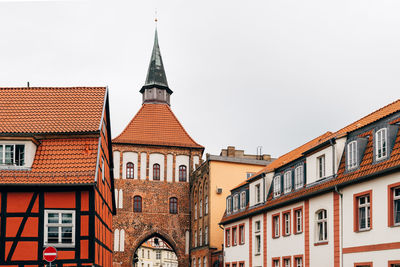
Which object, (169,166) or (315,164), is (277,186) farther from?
(169,166)

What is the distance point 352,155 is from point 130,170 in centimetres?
3599

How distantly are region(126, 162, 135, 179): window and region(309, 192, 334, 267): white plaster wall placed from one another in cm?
3192

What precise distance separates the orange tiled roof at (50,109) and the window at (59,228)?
3.44m

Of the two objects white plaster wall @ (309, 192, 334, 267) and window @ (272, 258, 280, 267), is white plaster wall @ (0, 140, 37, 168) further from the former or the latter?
window @ (272, 258, 280, 267)

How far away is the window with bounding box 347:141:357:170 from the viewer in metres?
22.9

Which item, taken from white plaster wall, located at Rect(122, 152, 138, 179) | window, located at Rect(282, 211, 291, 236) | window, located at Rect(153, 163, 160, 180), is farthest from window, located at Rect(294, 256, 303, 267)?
white plaster wall, located at Rect(122, 152, 138, 179)

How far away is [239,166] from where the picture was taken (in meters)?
51.8

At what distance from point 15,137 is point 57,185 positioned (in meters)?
2.94

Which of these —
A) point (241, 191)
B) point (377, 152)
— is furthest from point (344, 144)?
point (241, 191)

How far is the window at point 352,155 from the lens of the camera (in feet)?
75.2

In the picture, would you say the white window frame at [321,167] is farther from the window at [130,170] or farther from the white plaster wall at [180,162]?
the window at [130,170]

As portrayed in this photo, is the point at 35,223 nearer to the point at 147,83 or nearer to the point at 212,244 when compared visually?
the point at 212,244

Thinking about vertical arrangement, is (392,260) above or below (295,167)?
below

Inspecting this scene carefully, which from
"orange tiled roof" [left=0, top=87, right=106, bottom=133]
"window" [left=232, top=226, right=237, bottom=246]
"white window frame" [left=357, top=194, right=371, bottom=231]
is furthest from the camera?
"window" [left=232, top=226, right=237, bottom=246]
